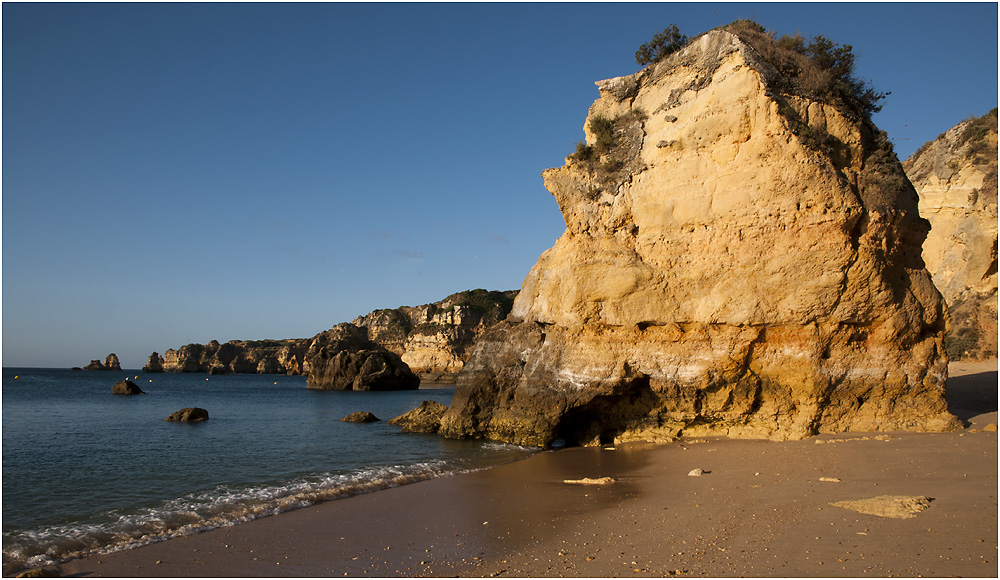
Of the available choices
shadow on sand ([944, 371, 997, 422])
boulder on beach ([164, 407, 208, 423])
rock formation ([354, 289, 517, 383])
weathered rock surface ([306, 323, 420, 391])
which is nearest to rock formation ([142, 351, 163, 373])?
rock formation ([354, 289, 517, 383])

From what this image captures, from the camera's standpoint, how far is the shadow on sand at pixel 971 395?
14998 millimetres

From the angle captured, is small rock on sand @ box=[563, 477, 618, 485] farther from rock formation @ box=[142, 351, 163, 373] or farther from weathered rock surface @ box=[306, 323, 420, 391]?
rock formation @ box=[142, 351, 163, 373]

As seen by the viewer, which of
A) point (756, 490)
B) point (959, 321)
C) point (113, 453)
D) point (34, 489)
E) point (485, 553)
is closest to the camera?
point (485, 553)

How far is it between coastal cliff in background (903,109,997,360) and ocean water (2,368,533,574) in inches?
1109

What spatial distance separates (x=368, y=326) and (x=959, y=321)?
7790 centimetres

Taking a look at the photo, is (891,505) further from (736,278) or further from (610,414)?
(610,414)

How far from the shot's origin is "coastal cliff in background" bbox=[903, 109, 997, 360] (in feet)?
93.6

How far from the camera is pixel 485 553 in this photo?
6.09 m

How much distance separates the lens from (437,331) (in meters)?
80.4

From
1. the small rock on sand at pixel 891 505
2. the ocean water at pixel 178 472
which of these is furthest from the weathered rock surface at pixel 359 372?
the small rock on sand at pixel 891 505

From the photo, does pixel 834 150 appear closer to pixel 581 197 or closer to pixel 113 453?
pixel 581 197

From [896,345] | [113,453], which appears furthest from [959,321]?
[113,453]

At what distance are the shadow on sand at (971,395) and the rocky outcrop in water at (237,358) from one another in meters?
103

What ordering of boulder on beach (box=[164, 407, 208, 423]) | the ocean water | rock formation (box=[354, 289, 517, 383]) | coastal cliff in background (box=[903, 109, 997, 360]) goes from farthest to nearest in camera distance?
rock formation (box=[354, 289, 517, 383]) < coastal cliff in background (box=[903, 109, 997, 360]) < boulder on beach (box=[164, 407, 208, 423]) < the ocean water
